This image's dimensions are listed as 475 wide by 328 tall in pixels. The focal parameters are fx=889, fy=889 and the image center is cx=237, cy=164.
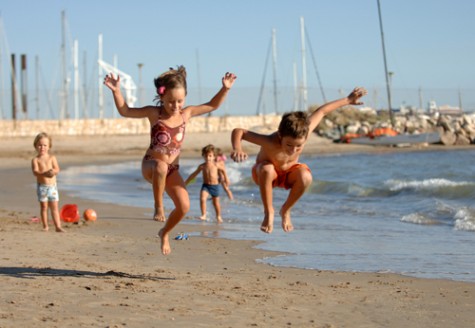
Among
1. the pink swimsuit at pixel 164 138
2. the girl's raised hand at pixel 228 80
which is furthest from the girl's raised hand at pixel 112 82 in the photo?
the girl's raised hand at pixel 228 80

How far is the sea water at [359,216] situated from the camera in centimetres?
962

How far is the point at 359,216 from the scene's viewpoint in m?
15.2

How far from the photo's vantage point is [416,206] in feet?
54.8

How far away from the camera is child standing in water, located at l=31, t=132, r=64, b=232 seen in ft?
40.2

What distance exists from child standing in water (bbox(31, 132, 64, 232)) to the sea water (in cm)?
241

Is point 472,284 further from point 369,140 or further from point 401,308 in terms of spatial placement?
point 369,140

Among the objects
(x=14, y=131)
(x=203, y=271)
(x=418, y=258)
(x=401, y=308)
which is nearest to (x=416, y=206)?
(x=418, y=258)

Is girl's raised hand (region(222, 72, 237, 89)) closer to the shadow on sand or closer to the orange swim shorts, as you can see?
the orange swim shorts

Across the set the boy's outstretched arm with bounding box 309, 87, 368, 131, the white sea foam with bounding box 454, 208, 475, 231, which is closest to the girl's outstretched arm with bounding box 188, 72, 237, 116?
the boy's outstretched arm with bounding box 309, 87, 368, 131

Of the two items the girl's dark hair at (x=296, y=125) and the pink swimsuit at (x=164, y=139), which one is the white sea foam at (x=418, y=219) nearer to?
the girl's dark hair at (x=296, y=125)

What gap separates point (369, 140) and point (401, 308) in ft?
143

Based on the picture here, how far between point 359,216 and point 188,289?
8.11 m

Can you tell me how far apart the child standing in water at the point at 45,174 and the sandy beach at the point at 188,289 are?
1.03 feet

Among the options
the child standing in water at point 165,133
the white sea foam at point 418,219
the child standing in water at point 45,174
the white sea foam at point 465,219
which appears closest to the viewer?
the child standing in water at point 165,133
